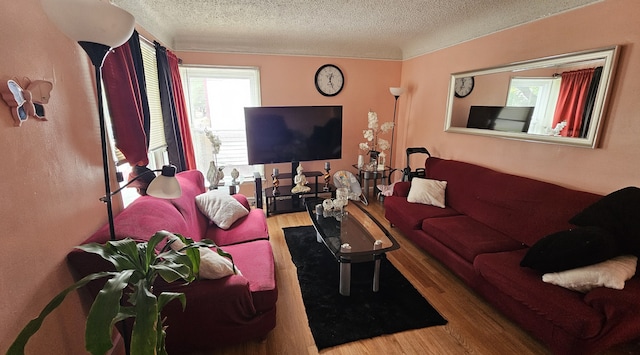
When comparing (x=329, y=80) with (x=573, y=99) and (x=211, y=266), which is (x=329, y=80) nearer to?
(x=573, y=99)

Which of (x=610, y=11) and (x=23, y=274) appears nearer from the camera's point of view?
(x=23, y=274)

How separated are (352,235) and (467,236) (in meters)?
0.99

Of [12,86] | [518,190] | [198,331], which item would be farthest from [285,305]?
[518,190]

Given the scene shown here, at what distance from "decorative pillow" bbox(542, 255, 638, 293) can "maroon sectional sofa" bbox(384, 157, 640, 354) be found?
0.04 metres

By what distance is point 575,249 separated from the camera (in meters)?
1.56

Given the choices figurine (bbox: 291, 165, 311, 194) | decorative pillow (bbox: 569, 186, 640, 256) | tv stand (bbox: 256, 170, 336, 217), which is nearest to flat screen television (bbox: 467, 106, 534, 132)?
decorative pillow (bbox: 569, 186, 640, 256)

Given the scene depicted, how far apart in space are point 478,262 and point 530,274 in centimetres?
32

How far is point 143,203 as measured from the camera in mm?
1790

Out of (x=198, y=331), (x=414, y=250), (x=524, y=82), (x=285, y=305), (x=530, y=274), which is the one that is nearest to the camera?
(x=198, y=331)

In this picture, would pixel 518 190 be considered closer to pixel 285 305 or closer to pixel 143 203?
pixel 285 305

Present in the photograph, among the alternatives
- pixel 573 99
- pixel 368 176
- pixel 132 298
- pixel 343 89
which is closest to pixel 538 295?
pixel 573 99

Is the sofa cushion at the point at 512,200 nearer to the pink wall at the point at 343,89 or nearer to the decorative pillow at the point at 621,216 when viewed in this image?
the decorative pillow at the point at 621,216

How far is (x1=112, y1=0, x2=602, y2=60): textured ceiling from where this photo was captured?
101 inches

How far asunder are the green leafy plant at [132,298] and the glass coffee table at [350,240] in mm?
1189
